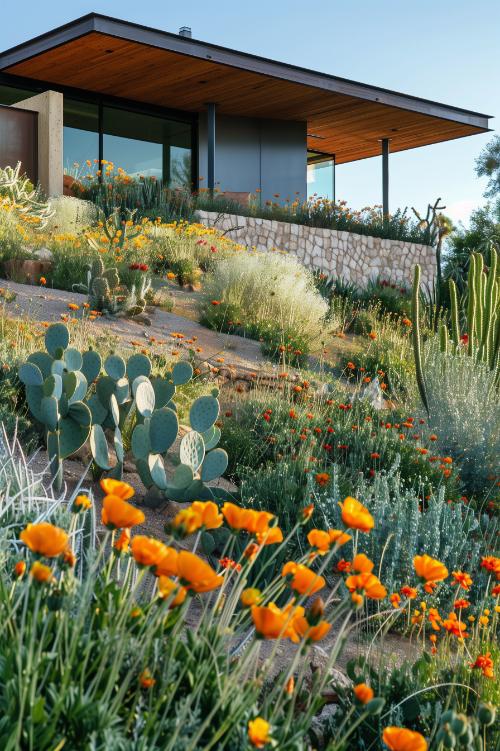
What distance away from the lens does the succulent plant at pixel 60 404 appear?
14.0 feet

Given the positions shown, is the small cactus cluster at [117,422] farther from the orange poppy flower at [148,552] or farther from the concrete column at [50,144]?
the concrete column at [50,144]

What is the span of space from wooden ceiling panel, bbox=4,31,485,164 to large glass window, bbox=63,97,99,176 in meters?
0.42

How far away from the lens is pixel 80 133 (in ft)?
58.9

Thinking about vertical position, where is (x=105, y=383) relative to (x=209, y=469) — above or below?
above

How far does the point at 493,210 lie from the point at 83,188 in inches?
734

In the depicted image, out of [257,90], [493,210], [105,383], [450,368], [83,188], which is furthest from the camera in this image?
[493,210]

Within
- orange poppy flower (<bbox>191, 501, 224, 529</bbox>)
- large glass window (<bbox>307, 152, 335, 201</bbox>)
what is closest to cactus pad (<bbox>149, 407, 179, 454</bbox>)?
orange poppy flower (<bbox>191, 501, 224, 529</bbox>)

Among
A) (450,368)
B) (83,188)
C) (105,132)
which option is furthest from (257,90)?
(450,368)

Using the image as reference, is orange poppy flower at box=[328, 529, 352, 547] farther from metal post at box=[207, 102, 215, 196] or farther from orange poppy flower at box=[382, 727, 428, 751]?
metal post at box=[207, 102, 215, 196]

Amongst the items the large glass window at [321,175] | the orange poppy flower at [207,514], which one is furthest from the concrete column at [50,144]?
the orange poppy flower at [207,514]

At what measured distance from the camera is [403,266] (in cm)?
1883

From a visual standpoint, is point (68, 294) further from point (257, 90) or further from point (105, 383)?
point (257, 90)

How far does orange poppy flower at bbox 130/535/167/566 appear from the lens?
5.53ft

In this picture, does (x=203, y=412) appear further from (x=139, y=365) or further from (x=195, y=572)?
(x=195, y=572)
